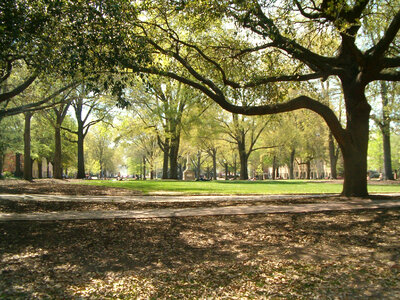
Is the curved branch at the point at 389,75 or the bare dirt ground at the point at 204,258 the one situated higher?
the curved branch at the point at 389,75

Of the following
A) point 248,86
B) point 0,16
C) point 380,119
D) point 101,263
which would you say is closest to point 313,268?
point 101,263

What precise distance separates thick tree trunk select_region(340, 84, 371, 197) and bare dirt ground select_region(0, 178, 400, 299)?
2936 millimetres

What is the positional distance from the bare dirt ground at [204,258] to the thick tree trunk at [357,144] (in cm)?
294

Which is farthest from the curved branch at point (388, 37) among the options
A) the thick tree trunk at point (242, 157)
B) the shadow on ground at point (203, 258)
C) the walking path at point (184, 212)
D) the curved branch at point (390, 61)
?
the thick tree trunk at point (242, 157)

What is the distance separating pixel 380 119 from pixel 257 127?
14648 millimetres

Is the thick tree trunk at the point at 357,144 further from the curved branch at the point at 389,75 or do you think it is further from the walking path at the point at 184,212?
the walking path at the point at 184,212

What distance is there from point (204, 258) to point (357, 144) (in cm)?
795

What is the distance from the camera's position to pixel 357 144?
10875 mm

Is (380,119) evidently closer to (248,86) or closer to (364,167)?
(364,167)

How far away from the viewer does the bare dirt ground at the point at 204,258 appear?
4.10 m

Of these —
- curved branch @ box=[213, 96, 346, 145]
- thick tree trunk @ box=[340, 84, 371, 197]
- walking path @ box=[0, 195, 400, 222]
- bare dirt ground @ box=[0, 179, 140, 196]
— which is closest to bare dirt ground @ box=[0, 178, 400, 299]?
walking path @ box=[0, 195, 400, 222]

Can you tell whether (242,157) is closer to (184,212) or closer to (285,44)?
(285,44)

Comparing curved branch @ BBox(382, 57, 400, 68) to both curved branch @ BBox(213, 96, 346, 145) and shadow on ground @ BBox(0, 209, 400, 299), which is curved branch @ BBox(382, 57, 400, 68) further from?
shadow on ground @ BBox(0, 209, 400, 299)

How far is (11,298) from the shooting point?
3.72m
